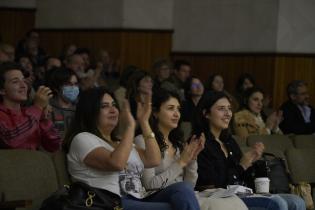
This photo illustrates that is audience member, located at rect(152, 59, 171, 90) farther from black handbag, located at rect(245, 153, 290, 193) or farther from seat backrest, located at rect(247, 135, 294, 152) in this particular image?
black handbag, located at rect(245, 153, 290, 193)

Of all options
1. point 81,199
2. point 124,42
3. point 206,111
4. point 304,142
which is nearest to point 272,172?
point 206,111

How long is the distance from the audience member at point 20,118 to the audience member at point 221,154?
3.54 feet

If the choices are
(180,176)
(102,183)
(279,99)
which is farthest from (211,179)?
(279,99)

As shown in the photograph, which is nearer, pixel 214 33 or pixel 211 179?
pixel 211 179

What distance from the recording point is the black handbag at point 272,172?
6703 mm

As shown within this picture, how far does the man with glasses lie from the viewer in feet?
33.9

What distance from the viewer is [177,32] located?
1303 cm

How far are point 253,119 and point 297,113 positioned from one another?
1.43 m

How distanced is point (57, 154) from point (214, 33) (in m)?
7.41

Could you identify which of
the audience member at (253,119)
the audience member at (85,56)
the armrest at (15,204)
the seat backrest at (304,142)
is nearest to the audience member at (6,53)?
the audience member at (85,56)

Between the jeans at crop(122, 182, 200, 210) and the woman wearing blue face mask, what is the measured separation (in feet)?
5.06

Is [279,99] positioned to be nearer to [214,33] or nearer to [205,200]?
[214,33]

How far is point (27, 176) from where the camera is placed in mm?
5297

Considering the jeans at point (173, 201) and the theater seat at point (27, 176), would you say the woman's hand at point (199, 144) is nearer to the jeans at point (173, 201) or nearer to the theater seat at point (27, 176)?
the jeans at point (173, 201)
